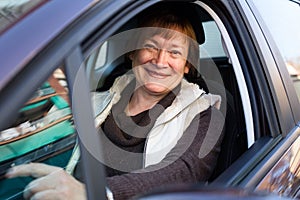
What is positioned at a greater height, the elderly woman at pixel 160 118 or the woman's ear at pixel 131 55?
the woman's ear at pixel 131 55

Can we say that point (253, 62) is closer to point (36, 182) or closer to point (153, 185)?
point (153, 185)

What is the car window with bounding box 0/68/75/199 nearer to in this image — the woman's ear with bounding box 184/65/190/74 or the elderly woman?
the elderly woman

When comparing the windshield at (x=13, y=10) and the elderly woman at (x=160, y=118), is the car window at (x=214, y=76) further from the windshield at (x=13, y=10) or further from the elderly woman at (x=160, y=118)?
the windshield at (x=13, y=10)

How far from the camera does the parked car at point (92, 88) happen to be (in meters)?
1.17

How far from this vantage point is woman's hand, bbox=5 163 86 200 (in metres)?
1.34

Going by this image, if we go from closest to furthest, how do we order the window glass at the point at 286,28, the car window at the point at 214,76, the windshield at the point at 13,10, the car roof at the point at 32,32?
1. the car roof at the point at 32,32
2. the windshield at the point at 13,10
3. the car window at the point at 214,76
4. the window glass at the point at 286,28

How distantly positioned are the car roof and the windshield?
0.08ft

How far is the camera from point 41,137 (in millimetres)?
1426

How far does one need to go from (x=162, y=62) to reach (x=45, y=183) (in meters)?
1.20

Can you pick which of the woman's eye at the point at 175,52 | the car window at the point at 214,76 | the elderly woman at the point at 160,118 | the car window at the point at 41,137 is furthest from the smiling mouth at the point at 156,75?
the car window at the point at 41,137

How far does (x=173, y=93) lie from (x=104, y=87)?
0.51 m

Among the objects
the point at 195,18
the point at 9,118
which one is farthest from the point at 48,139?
the point at 195,18

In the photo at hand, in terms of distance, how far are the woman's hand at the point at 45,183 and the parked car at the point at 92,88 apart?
0.07 feet

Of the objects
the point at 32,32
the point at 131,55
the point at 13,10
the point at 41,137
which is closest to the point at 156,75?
the point at 131,55
